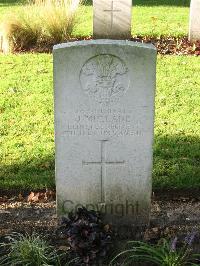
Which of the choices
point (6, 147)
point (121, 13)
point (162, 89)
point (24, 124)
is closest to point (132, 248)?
point (6, 147)

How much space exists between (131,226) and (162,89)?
3880 millimetres

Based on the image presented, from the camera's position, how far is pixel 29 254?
14.0 ft

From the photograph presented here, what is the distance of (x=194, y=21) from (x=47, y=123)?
16.9 ft

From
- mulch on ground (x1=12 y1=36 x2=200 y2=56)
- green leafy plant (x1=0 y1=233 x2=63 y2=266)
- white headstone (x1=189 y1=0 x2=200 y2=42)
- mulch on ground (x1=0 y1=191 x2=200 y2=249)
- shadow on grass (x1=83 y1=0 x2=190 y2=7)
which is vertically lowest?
green leafy plant (x1=0 y1=233 x2=63 y2=266)

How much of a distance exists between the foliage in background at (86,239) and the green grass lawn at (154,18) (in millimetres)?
7817

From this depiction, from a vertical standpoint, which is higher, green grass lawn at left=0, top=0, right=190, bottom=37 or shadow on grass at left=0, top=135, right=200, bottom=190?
green grass lawn at left=0, top=0, right=190, bottom=37

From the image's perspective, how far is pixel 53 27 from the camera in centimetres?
1084

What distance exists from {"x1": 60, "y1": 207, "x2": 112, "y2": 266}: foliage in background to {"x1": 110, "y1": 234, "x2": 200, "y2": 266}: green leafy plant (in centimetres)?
13

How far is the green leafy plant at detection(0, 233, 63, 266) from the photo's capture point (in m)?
4.26

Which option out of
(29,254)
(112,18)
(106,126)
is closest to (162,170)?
(106,126)

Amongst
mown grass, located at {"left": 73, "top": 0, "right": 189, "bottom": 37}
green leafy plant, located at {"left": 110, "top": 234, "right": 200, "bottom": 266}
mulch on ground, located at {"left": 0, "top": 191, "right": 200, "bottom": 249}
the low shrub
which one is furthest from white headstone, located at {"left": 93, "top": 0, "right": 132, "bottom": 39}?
green leafy plant, located at {"left": 110, "top": 234, "right": 200, "bottom": 266}

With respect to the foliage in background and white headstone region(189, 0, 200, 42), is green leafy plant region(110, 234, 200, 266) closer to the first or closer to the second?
the foliage in background

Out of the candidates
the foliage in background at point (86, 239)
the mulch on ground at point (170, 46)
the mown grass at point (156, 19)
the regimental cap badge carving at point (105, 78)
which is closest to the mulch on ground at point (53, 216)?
the foliage in background at point (86, 239)

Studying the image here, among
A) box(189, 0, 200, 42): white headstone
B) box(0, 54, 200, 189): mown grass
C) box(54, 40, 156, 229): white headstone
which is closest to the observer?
box(54, 40, 156, 229): white headstone
